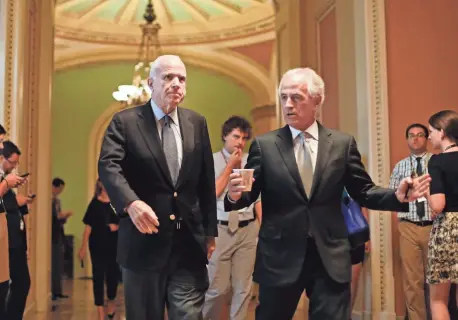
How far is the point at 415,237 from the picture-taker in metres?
5.64

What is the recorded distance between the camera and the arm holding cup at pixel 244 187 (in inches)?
108

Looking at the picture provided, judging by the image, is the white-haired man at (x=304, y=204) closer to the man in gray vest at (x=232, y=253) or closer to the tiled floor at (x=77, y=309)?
the man in gray vest at (x=232, y=253)

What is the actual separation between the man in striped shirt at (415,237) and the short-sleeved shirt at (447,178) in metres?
1.47

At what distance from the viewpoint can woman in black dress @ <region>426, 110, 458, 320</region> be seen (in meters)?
4.01

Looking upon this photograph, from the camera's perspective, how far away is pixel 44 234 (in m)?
7.15

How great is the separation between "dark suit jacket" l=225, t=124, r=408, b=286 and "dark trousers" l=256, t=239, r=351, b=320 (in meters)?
0.05

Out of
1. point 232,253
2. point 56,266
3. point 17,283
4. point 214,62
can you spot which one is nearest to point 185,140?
point 232,253

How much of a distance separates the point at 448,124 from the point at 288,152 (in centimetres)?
162

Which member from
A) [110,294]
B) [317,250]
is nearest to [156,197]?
[317,250]

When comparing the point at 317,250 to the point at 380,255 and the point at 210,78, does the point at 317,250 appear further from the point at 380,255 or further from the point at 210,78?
the point at 210,78

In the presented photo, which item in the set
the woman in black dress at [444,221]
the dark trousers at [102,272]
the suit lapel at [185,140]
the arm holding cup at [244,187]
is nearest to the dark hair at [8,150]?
the dark trousers at [102,272]

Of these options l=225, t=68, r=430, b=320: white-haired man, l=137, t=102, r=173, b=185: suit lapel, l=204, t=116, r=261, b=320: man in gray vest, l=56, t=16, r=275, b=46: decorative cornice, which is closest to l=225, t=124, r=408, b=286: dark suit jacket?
l=225, t=68, r=430, b=320: white-haired man

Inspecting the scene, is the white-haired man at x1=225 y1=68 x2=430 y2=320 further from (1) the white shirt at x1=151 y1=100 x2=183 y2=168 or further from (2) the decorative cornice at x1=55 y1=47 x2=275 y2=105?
(2) the decorative cornice at x1=55 y1=47 x2=275 y2=105

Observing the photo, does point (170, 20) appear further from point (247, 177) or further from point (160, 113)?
point (247, 177)
